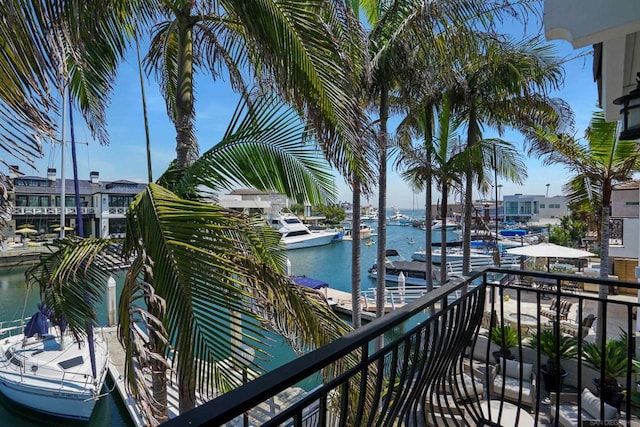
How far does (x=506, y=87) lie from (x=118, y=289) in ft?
57.9

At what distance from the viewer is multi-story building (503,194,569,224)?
137 ft

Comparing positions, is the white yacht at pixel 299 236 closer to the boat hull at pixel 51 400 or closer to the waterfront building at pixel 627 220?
the waterfront building at pixel 627 220

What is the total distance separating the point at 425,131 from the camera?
9.14 meters

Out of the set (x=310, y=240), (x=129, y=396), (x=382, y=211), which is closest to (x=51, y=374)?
(x=129, y=396)

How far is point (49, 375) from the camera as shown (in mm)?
7578

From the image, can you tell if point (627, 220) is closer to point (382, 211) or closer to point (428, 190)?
point (428, 190)

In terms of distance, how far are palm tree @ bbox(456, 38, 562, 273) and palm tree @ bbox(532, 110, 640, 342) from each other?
0.95 m

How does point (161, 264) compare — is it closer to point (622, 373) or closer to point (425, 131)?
point (622, 373)

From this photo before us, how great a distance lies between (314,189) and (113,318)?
1201 centimetres

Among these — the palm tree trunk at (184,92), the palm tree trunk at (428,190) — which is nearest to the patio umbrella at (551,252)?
the palm tree trunk at (428,190)

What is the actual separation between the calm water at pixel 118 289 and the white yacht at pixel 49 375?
42cm

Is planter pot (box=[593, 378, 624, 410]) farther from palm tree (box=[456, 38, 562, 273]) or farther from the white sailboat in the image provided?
the white sailboat

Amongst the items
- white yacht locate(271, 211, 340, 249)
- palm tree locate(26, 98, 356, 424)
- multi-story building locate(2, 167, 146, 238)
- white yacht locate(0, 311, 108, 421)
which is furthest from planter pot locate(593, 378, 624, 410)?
white yacht locate(271, 211, 340, 249)

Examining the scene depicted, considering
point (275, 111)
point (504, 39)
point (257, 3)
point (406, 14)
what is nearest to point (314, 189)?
point (275, 111)
